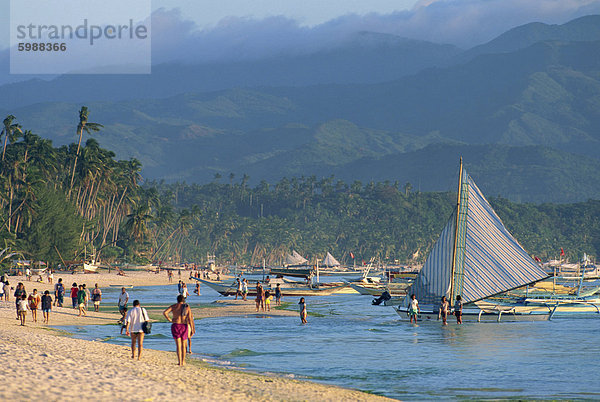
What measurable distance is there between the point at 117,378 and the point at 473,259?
28.1 meters

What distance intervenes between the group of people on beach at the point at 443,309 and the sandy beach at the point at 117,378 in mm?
19443

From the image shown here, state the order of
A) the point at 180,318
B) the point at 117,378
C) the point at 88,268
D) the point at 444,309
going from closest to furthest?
the point at 117,378
the point at 180,318
the point at 444,309
the point at 88,268

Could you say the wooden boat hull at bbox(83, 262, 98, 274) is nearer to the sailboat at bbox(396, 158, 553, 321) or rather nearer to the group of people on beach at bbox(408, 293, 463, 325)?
the group of people on beach at bbox(408, 293, 463, 325)

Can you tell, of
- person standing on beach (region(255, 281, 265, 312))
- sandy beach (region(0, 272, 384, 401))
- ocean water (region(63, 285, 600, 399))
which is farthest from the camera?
person standing on beach (region(255, 281, 265, 312))

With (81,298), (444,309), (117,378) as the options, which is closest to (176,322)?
(117,378)

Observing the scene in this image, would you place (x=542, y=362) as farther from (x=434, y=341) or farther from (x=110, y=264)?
(x=110, y=264)

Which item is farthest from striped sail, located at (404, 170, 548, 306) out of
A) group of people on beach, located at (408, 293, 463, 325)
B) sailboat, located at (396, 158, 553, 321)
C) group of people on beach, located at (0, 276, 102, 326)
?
group of people on beach, located at (0, 276, 102, 326)

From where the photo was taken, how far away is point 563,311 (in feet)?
174

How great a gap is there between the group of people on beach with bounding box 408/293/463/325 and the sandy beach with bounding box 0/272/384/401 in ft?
63.8

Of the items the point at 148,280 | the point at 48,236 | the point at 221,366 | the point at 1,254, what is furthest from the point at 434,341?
the point at 148,280

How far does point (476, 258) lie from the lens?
149 ft

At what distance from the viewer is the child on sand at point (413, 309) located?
1855 inches

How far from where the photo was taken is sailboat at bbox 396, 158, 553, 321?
146 feet

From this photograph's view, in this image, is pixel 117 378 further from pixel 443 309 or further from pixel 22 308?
pixel 443 309
